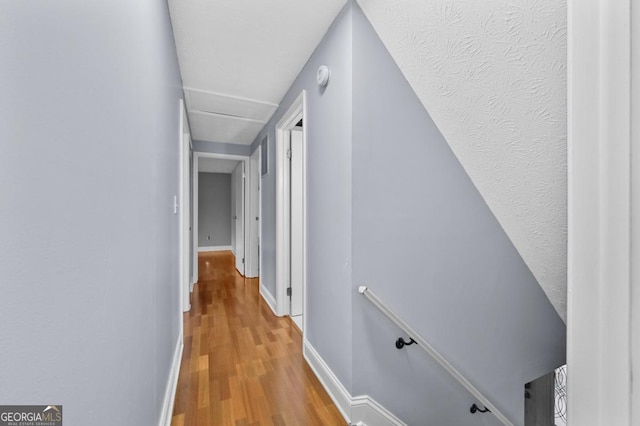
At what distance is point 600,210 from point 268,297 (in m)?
3.26

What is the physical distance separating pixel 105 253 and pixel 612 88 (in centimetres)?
97

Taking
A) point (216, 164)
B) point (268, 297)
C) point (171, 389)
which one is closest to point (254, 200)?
point (268, 297)

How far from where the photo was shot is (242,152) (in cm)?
420

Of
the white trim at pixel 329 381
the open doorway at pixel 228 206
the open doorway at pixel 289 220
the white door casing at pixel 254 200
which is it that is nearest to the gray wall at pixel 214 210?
the open doorway at pixel 228 206

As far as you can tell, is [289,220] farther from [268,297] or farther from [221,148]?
[221,148]

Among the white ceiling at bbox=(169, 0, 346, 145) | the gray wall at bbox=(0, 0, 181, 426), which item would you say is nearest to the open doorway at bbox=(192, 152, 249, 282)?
the white ceiling at bbox=(169, 0, 346, 145)

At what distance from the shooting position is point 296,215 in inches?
112

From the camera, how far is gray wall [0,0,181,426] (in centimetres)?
35

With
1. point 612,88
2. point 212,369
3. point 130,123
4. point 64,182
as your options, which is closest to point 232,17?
point 130,123

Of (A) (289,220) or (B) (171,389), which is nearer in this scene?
(B) (171,389)

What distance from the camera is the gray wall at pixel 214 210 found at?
24.1 feet

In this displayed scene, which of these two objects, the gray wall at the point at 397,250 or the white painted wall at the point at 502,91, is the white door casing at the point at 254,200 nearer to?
the gray wall at the point at 397,250

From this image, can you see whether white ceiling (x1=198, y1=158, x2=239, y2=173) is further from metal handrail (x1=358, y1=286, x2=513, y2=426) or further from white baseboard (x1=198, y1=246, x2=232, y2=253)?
metal handrail (x1=358, y1=286, x2=513, y2=426)

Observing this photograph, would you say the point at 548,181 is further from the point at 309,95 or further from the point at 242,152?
the point at 242,152
